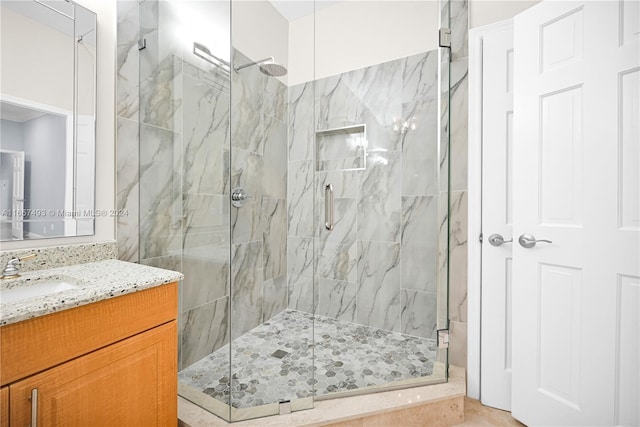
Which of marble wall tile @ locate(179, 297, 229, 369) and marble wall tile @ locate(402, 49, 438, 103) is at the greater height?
marble wall tile @ locate(402, 49, 438, 103)

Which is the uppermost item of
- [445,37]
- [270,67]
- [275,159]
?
[445,37]

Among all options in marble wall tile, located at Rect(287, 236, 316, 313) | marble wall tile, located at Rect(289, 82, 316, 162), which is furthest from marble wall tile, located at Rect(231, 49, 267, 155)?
marble wall tile, located at Rect(287, 236, 316, 313)

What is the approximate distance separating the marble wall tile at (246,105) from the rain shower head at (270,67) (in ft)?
0.10

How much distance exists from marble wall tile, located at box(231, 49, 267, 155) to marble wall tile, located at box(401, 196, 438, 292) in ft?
3.92

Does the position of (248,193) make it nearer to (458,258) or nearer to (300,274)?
(300,274)

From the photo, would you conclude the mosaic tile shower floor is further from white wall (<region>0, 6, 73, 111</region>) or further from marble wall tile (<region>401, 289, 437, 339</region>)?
white wall (<region>0, 6, 73, 111</region>)

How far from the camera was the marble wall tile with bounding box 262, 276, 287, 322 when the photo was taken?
1.81 m

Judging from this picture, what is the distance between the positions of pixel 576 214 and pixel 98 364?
76.2 inches

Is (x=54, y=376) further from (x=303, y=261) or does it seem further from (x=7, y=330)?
(x=303, y=261)

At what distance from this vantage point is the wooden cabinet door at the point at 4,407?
0.64m

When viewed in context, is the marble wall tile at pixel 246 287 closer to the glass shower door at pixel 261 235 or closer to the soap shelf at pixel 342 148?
the glass shower door at pixel 261 235

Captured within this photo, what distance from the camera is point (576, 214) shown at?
4.04ft

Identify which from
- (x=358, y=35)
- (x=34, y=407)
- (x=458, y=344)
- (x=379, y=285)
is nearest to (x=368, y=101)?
(x=358, y=35)

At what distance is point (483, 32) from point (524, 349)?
5.72ft
